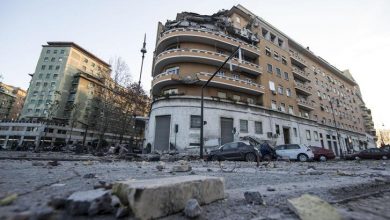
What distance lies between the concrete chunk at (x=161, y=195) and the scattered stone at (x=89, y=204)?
0.15m

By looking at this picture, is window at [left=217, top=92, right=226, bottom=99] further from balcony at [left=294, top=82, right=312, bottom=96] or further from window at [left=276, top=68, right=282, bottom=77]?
balcony at [left=294, top=82, right=312, bottom=96]

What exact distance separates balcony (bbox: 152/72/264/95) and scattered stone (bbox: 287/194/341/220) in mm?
20187

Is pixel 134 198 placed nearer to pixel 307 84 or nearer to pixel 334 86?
pixel 307 84

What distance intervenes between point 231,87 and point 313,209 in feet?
74.9

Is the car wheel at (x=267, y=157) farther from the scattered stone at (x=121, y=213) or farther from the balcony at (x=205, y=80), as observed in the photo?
the scattered stone at (x=121, y=213)

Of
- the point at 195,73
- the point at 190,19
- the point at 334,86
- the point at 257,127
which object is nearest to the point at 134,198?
the point at 195,73

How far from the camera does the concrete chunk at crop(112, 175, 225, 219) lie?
1374mm

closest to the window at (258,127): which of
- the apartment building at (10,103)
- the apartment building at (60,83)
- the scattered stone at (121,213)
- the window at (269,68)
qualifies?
the window at (269,68)

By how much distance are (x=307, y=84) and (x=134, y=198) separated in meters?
44.0

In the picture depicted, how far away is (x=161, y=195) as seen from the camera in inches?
59.4

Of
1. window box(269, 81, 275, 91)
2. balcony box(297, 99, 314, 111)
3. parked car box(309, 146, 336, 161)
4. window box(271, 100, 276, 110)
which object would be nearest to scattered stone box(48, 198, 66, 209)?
parked car box(309, 146, 336, 161)

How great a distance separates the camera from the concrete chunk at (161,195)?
137cm

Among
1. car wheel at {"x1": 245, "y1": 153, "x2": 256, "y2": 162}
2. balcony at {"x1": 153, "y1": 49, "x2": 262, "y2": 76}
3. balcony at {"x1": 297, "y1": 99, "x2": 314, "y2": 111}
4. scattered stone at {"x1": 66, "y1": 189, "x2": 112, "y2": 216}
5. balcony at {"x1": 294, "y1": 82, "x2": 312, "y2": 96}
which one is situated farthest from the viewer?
balcony at {"x1": 294, "y1": 82, "x2": 312, "y2": 96}

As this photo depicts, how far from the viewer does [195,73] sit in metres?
22.9
